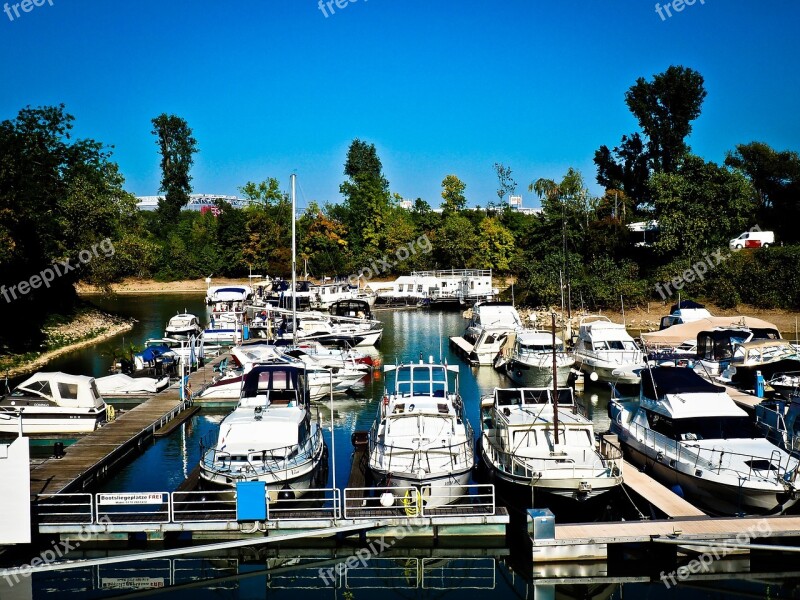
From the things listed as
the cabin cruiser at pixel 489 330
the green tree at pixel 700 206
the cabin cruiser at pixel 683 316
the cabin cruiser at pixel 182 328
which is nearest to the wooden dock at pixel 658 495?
the cabin cruiser at pixel 489 330

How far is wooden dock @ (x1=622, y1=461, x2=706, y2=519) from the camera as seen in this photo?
1633 cm

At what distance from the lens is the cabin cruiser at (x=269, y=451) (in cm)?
1744

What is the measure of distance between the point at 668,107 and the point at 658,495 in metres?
60.3

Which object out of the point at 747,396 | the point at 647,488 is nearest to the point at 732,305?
the point at 747,396

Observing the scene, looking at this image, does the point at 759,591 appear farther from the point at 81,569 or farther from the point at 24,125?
the point at 24,125

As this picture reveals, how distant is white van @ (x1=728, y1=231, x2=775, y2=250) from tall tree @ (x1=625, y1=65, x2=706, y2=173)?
9521 mm

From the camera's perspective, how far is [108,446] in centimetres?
2206

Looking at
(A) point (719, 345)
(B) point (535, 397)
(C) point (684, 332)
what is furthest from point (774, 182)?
(B) point (535, 397)

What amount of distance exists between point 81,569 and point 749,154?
72.6 m

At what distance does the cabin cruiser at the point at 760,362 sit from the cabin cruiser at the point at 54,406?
2424cm

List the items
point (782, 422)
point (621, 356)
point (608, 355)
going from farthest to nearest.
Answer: point (608, 355) → point (621, 356) → point (782, 422)

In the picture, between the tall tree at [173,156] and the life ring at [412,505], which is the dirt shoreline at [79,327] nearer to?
the life ring at [412,505]

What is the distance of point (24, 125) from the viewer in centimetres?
5494

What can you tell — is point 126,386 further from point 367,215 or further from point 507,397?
point 367,215
